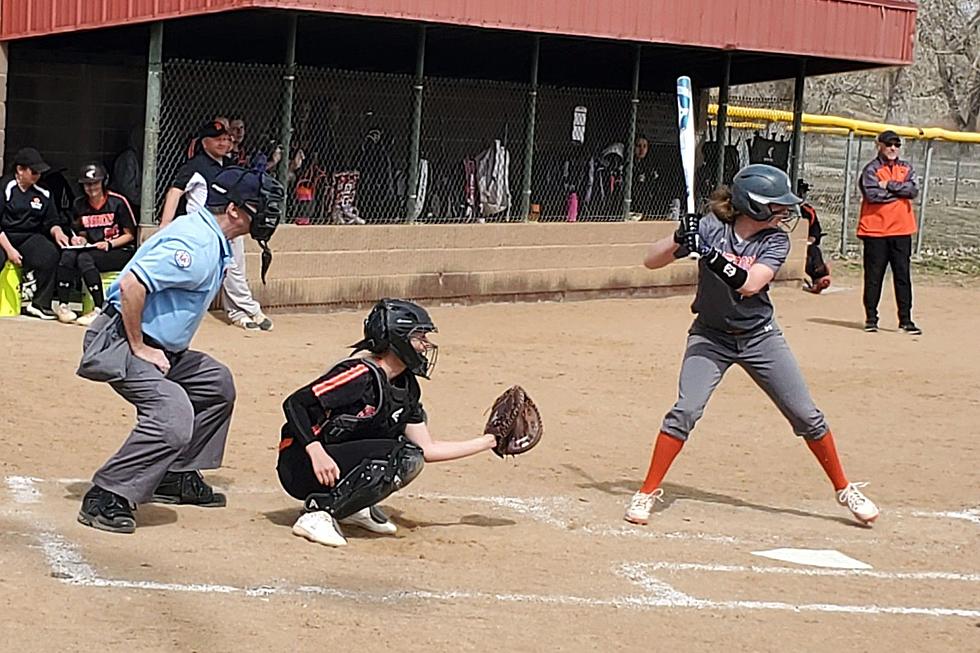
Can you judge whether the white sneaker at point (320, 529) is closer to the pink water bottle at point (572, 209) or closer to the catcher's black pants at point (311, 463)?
the catcher's black pants at point (311, 463)

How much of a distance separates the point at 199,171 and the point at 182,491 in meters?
5.38

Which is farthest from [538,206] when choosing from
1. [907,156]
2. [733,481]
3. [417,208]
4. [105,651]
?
[907,156]

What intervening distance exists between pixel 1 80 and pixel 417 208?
4.15m

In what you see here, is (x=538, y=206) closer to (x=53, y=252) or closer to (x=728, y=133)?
(x=728, y=133)

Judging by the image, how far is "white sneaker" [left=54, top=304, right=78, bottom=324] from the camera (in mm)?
12439

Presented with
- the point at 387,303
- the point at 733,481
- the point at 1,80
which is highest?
the point at 1,80

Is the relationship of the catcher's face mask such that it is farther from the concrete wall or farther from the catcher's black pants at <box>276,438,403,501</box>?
the concrete wall

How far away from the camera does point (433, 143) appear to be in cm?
1823

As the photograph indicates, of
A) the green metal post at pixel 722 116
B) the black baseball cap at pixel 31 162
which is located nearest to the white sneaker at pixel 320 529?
the black baseball cap at pixel 31 162

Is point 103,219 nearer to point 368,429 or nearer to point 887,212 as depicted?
point 368,429

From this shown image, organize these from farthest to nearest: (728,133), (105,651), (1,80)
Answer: (728,133) → (1,80) → (105,651)

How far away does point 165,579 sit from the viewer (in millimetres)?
5707

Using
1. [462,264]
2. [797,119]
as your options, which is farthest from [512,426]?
[797,119]

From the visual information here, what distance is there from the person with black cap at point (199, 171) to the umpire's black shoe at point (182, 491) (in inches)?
195
